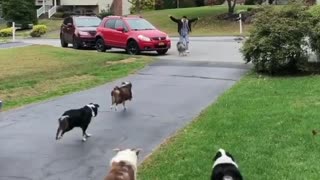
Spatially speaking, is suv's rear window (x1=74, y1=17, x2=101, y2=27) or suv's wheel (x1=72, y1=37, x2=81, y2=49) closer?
suv's wheel (x1=72, y1=37, x2=81, y2=49)

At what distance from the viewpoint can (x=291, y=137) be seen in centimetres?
834

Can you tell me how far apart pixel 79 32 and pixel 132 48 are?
446 centimetres

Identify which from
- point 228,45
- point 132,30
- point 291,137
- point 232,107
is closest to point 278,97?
point 232,107

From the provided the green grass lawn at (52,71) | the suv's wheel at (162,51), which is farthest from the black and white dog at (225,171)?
the suv's wheel at (162,51)

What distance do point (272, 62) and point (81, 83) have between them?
215 inches

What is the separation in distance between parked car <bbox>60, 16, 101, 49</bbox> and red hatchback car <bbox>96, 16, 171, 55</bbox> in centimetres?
126

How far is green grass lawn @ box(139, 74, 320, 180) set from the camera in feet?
22.7

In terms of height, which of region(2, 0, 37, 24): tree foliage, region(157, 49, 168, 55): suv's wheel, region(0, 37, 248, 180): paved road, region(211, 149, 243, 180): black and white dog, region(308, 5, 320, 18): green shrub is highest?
region(2, 0, 37, 24): tree foliage

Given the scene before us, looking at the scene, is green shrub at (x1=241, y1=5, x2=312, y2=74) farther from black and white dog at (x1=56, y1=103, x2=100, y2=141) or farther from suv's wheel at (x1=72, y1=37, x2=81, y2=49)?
suv's wheel at (x1=72, y1=37, x2=81, y2=49)

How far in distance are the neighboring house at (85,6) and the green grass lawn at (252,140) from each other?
5307cm

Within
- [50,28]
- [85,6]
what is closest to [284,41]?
[50,28]

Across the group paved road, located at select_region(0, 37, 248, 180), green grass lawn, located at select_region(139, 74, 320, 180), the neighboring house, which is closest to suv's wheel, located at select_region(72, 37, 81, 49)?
paved road, located at select_region(0, 37, 248, 180)

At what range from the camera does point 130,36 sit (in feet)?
78.5

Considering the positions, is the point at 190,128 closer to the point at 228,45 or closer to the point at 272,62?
the point at 272,62
